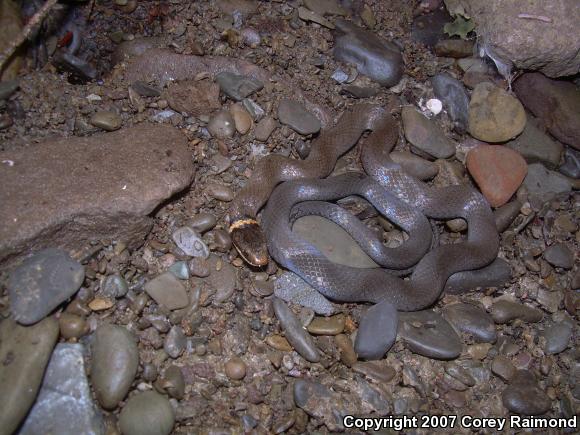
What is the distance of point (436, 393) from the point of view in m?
3.64

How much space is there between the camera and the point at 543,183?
15.0ft

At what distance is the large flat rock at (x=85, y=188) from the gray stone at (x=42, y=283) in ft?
0.46

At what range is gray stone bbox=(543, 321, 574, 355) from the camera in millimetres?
3928

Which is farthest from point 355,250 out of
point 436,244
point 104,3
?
point 104,3

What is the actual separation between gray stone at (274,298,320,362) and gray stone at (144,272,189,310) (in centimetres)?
74

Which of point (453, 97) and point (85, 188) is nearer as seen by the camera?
point (85, 188)

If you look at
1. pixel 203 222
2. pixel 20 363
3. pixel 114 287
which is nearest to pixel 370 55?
pixel 203 222

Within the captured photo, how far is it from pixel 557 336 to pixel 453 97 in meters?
2.48

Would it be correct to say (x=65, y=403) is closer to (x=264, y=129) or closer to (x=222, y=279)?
(x=222, y=279)

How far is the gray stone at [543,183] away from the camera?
4527 millimetres

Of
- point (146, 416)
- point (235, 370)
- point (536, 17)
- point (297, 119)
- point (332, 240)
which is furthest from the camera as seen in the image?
point (536, 17)

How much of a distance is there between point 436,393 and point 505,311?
3.09ft

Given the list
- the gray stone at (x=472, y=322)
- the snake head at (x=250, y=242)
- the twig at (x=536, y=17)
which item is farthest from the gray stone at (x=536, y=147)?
the snake head at (x=250, y=242)

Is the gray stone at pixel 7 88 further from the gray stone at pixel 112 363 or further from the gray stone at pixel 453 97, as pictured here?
the gray stone at pixel 453 97
